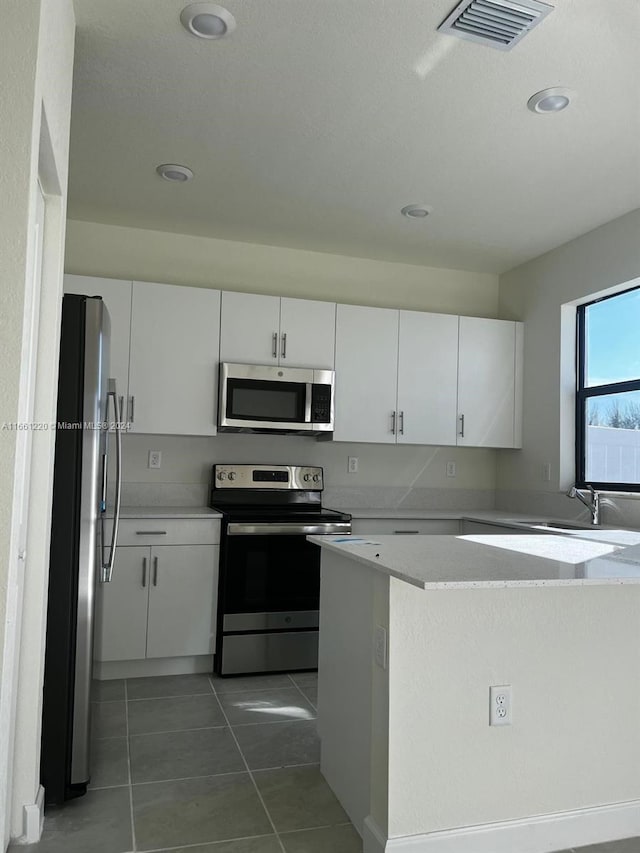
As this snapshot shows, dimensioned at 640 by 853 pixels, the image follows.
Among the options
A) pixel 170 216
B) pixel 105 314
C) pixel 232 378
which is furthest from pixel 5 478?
pixel 170 216

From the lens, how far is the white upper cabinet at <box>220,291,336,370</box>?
422cm

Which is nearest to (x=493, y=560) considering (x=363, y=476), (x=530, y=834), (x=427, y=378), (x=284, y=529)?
(x=530, y=834)

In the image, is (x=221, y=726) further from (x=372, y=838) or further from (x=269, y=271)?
(x=269, y=271)

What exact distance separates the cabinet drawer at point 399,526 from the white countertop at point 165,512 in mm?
900

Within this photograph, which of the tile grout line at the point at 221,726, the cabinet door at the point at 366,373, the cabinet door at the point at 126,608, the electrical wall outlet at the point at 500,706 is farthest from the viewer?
the cabinet door at the point at 366,373

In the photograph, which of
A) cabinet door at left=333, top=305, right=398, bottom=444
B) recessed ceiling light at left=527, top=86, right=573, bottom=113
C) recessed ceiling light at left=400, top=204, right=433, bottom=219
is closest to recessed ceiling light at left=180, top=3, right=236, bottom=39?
recessed ceiling light at left=527, top=86, right=573, bottom=113

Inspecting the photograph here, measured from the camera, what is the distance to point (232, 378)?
416 cm

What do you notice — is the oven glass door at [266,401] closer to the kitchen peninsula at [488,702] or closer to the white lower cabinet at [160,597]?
the white lower cabinet at [160,597]

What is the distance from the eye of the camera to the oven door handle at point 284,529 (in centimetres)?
386

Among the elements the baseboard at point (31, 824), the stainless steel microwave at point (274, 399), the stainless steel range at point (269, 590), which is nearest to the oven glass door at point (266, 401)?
the stainless steel microwave at point (274, 399)

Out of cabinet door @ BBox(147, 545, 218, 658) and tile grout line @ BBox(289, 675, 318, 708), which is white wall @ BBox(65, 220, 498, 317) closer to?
cabinet door @ BBox(147, 545, 218, 658)

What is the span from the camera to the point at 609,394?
4199 mm

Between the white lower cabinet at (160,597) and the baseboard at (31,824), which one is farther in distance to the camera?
the white lower cabinet at (160,597)

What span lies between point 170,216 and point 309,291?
1066mm
